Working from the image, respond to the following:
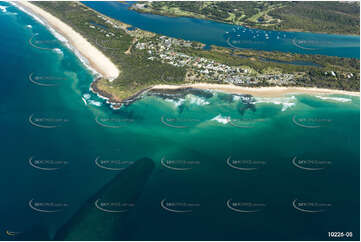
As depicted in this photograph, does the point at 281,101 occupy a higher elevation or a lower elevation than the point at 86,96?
higher

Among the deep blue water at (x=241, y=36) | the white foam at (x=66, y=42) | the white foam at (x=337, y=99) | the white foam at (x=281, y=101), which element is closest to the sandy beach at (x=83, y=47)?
the white foam at (x=66, y=42)

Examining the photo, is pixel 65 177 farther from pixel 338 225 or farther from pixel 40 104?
pixel 338 225

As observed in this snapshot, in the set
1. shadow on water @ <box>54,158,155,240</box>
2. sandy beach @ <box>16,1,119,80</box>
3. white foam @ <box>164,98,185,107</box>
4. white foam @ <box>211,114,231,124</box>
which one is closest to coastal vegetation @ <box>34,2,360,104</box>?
sandy beach @ <box>16,1,119,80</box>

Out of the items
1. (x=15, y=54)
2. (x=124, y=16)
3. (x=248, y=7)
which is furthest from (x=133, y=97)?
(x=248, y=7)

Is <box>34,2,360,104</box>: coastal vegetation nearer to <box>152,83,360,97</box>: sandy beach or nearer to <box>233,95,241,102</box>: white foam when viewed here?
<box>152,83,360,97</box>: sandy beach

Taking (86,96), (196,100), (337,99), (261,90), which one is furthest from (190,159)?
(337,99)

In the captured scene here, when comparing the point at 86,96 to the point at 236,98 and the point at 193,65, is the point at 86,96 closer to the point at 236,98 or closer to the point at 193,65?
the point at 193,65

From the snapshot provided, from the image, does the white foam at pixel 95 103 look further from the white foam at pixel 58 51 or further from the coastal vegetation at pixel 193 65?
the white foam at pixel 58 51
